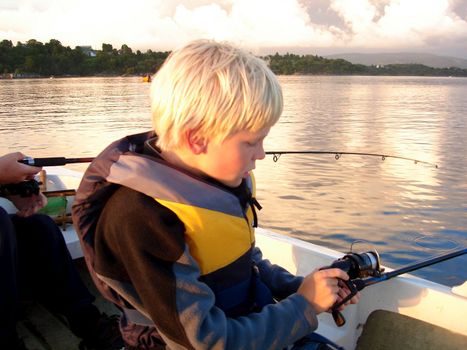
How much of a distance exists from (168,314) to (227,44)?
812 millimetres

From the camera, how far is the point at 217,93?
142cm

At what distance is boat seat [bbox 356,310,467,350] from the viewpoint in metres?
2.28

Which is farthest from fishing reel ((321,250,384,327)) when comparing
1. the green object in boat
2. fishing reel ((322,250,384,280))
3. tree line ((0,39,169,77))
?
tree line ((0,39,169,77))

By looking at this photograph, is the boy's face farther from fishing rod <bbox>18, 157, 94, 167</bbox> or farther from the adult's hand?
fishing rod <bbox>18, 157, 94, 167</bbox>

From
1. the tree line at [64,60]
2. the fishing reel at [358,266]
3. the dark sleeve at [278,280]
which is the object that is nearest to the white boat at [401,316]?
the fishing reel at [358,266]

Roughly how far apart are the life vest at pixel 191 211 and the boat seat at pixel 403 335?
3.44 ft

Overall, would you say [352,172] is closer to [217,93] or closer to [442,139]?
[442,139]

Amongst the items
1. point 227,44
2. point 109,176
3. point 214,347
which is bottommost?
point 214,347

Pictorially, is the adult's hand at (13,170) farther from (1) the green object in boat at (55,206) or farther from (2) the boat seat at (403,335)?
(2) the boat seat at (403,335)

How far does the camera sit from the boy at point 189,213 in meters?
1.41

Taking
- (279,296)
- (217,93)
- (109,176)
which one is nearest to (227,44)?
(217,93)

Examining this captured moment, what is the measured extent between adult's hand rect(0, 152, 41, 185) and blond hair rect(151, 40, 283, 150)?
1.23m

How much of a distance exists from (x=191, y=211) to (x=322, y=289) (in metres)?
0.53

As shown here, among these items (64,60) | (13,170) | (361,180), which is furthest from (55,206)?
(64,60)
